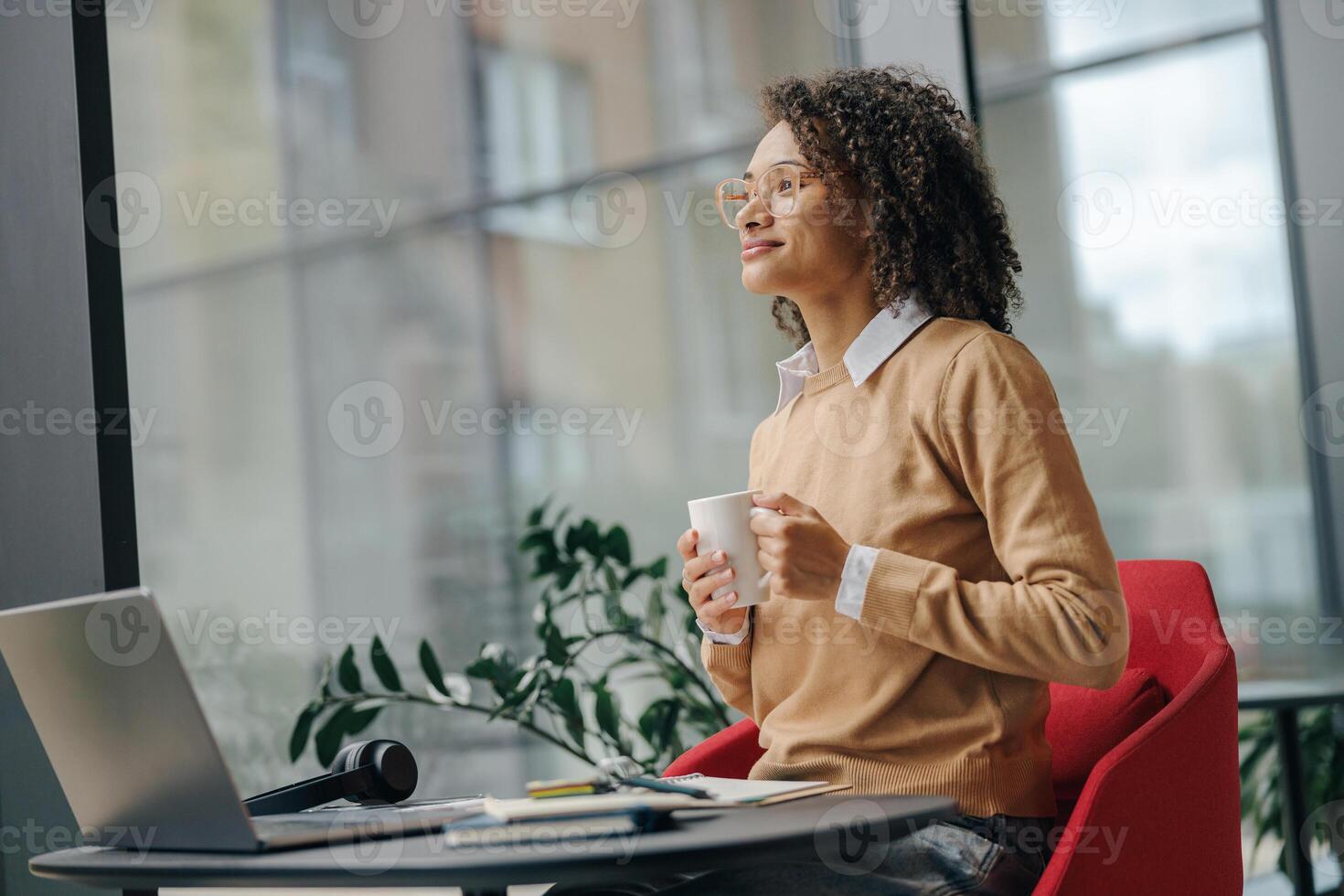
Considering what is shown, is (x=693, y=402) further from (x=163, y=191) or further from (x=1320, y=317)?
(x=163, y=191)

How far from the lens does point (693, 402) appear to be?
376 cm

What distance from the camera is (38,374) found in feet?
5.24

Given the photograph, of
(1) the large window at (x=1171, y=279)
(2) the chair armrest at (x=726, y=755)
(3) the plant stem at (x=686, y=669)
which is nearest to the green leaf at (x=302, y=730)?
(3) the plant stem at (x=686, y=669)

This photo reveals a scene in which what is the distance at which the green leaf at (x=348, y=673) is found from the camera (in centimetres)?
235

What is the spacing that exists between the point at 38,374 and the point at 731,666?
3.29ft

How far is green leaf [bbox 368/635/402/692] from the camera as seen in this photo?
2.31 meters

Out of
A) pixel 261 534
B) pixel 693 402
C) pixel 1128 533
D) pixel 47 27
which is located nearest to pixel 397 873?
pixel 47 27

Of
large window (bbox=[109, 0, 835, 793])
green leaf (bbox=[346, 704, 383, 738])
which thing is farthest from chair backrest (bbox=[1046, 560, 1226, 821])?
large window (bbox=[109, 0, 835, 793])

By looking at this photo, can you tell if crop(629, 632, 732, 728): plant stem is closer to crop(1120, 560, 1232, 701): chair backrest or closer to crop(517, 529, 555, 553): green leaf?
crop(517, 529, 555, 553): green leaf

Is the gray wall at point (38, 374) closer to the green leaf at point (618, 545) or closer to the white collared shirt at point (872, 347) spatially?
the white collared shirt at point (872, 347)

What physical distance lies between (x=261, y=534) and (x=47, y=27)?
3.10 metres

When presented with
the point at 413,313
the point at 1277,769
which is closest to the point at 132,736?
the point at 1277,769

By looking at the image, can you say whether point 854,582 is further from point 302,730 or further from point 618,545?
point 302,730

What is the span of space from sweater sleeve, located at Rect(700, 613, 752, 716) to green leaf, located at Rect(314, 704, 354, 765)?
0.84m
